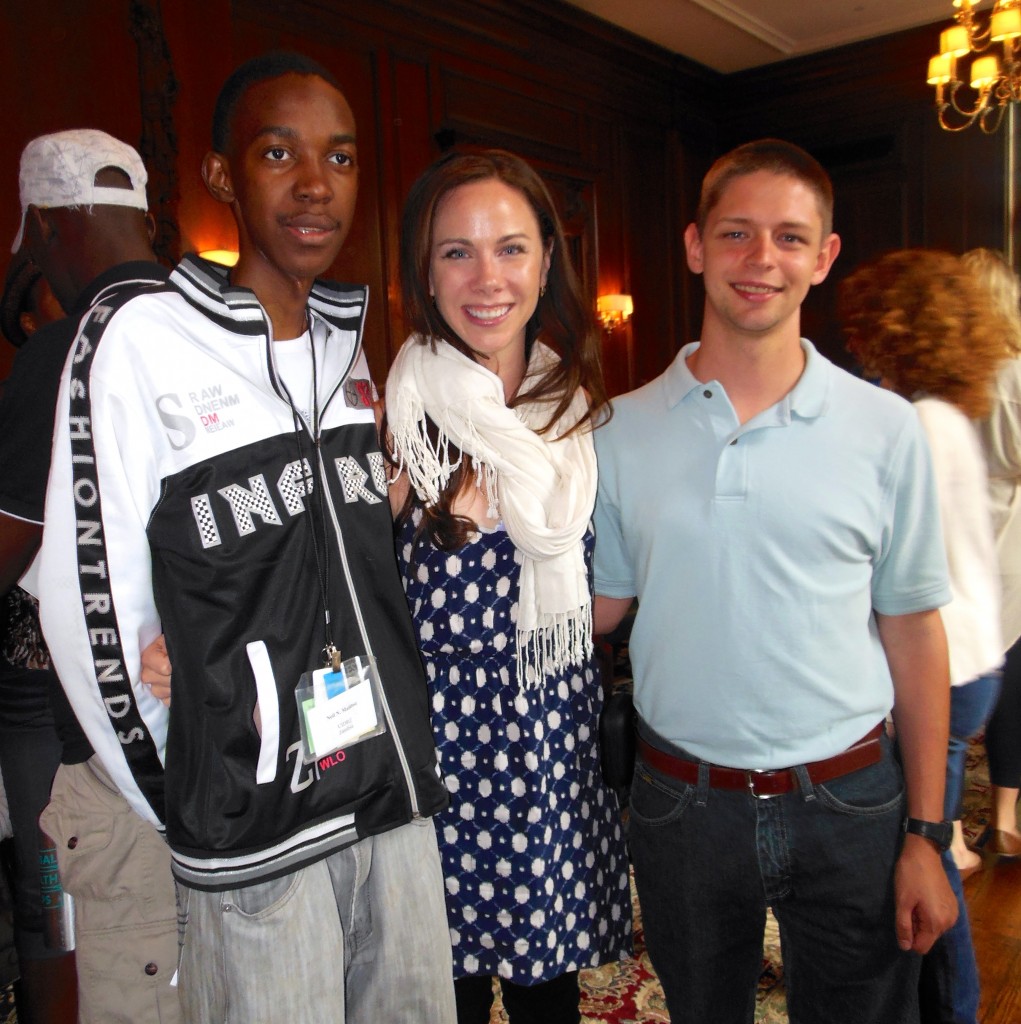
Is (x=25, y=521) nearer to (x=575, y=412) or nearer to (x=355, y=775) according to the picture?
(x=355, y=775)

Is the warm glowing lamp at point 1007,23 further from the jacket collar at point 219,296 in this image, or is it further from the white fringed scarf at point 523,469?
the jacket collar at point 219,296

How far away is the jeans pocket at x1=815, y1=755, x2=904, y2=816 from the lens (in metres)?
1.32

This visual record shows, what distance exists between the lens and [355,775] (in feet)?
3.79

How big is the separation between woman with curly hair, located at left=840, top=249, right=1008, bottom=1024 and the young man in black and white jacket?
1100 millimetres

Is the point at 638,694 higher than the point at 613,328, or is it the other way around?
the point at 613,328

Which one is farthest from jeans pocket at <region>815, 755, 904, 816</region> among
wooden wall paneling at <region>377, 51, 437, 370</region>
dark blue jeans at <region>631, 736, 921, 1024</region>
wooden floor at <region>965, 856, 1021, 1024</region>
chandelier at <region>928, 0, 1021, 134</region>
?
chandelier at <region>928, 0, 1021, 134</region>

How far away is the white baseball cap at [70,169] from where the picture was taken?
138 cm

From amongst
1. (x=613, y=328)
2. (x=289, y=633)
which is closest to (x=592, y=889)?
(x=289, y=633)

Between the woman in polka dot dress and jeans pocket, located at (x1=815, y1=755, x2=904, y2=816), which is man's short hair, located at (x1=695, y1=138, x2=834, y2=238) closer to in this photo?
the woman in polka dot dress

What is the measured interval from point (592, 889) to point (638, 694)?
341mm

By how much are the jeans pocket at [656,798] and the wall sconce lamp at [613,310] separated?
5884mm

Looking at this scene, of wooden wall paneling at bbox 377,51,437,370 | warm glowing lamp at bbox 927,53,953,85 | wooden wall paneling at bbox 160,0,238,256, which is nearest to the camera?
wooden wall paneling at bbox 160,0,238,256

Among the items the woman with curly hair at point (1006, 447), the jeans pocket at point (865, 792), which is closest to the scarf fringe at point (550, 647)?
the jeans pocket at point (865, 792)

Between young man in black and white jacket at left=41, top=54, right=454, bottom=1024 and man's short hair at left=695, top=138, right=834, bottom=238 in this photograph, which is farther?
man's short hair at left=695, top=138, right=834, bottom=238
